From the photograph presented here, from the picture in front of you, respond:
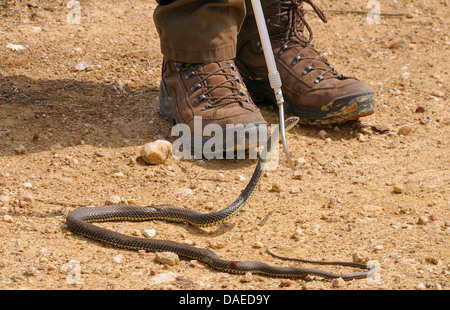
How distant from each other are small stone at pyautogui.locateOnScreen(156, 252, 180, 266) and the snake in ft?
0.26

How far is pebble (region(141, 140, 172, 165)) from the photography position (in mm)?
3328

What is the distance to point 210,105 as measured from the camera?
3.50 metres

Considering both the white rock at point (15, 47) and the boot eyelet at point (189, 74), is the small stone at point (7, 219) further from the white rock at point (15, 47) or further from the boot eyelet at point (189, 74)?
the white rock at point (15, 47)

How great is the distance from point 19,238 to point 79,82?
1824 mm

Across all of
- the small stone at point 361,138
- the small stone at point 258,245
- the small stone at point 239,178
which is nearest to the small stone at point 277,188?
the small stone at point 239,178

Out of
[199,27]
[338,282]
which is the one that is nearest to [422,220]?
[338,282]

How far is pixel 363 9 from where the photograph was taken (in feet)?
18.5

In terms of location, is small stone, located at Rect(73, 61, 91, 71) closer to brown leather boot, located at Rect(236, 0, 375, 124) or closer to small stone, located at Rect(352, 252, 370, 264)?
brown leather boot, located at Rect(236, 0, 375, 124)

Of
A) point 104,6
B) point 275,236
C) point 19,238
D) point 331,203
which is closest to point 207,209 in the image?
point 275,236

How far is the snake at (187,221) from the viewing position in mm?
2455

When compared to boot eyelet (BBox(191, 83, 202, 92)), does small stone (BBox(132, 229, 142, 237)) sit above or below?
below

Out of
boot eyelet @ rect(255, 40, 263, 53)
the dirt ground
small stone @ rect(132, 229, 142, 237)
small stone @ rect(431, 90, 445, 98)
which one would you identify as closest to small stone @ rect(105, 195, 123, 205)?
the dirt ground

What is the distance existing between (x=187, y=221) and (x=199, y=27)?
1.17 m

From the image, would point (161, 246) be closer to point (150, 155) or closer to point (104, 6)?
point (150, 155)
